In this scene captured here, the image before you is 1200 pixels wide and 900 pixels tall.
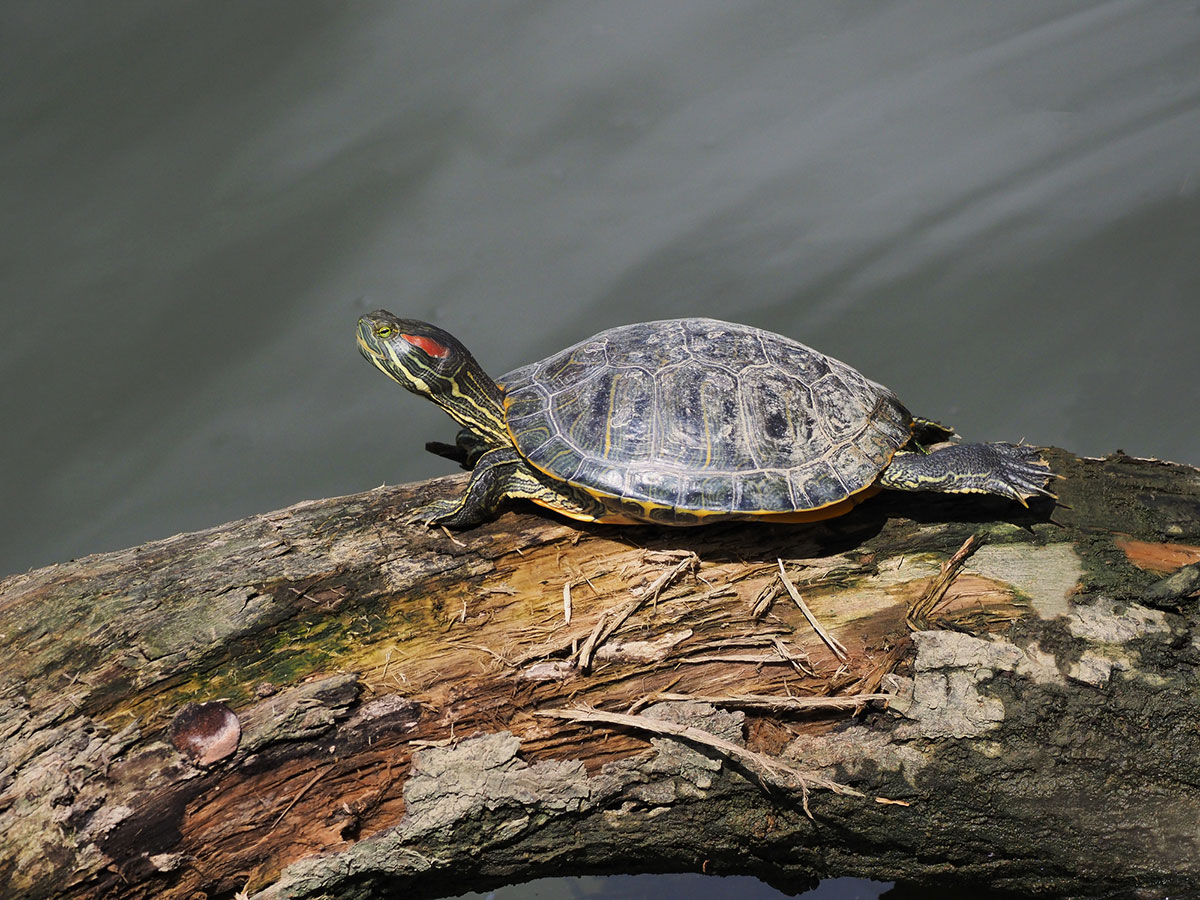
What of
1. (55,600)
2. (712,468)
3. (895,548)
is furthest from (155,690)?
(895,548)

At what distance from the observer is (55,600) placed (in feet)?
9.55

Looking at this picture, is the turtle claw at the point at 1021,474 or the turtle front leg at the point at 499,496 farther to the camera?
Answer: the turtle front leg at the point at 499,496

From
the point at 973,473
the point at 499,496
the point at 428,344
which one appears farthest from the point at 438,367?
the point at 973,473

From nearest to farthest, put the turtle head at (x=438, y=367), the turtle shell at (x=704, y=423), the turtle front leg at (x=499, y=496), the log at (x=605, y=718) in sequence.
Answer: the log at (x=605, y=718) → the turtle shell at (x=704, y=423) → the turtle front leg at (x=499, y=496) → the turtle head at (x=438, y=367)

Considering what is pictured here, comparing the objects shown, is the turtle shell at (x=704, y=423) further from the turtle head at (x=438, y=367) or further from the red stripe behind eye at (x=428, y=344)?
the red stripe behind eye at (x=428, y=344)

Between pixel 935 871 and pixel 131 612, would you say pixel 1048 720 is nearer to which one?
pixel 935 871

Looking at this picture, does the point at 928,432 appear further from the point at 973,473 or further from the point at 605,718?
the point at 605,718

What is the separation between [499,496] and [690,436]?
0.77 meters

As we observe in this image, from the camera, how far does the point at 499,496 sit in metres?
3.31

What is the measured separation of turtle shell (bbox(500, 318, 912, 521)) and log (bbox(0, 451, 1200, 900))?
0.28 meters

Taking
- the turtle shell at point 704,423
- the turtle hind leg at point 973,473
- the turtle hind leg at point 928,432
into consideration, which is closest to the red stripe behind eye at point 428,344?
the turtle shell at point 704,423

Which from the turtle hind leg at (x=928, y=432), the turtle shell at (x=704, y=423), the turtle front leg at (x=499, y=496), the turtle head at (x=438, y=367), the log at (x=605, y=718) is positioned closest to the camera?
the log at (x=605, y=718)

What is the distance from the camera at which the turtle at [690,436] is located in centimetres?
311

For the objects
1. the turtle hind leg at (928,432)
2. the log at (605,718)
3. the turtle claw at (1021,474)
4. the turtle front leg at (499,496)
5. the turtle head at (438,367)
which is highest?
the turtle head at (438,367)
